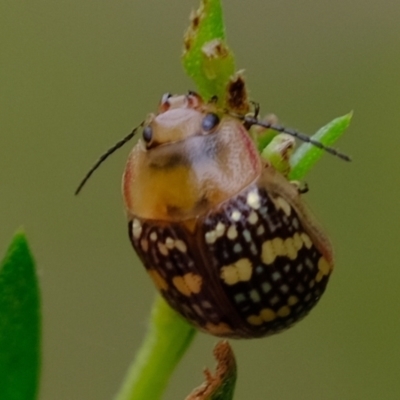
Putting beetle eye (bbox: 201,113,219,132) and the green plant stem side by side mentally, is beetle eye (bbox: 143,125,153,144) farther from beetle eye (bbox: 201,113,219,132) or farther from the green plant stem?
the green plant stem

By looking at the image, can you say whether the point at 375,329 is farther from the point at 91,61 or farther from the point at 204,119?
the point at 204,119

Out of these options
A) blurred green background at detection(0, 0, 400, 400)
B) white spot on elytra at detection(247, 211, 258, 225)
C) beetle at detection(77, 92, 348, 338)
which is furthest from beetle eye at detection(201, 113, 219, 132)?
blurred green background at detection(0, 0, 400, 400)

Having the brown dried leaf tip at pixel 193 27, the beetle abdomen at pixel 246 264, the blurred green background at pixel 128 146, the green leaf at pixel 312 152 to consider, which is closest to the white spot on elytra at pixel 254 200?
the beetle abdomen at pixel 246 264

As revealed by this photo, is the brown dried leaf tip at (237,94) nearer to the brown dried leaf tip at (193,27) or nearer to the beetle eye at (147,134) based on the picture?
the brown dried leaf tip at (193,27)

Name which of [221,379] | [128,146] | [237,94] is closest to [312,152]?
[237,94]

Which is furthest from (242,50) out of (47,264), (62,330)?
(62,330)
